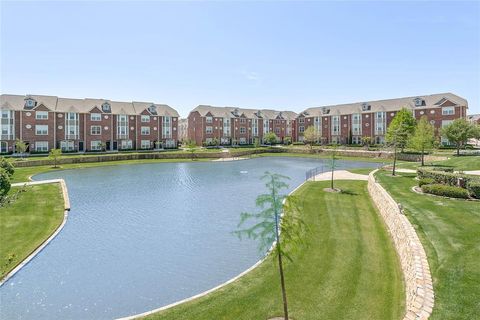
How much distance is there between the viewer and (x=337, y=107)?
94062mm

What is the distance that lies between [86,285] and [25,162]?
44374mm

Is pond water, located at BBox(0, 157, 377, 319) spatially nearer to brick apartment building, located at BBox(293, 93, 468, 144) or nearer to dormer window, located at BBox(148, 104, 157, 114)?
dormer window, located at BBox(148, 104, 157, 114)

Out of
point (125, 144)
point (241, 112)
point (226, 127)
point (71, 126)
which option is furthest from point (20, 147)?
point (241, 112)

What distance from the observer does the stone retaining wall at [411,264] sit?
8.73m

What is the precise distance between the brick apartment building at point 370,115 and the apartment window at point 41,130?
70.8m

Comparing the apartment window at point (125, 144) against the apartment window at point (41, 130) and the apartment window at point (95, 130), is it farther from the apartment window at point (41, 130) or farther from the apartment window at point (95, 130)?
the apartment window at point (41, 130)

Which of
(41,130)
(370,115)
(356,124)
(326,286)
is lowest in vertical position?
(326,286)

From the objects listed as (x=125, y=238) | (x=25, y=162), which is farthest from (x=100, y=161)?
(x=125, y=238)

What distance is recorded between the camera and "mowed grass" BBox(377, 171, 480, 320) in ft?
28.7

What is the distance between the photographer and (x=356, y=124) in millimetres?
87375

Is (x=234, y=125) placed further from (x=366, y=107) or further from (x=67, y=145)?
(x=67, y=145)

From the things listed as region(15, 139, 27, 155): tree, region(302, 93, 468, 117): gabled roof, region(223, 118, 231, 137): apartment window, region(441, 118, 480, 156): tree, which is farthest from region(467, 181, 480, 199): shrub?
region(223, 118, 231, 137): apartment window

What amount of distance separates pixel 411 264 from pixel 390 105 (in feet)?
260

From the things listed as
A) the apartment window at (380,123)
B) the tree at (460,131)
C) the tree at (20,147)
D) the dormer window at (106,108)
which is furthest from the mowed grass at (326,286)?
the apartment window at (380,123)
